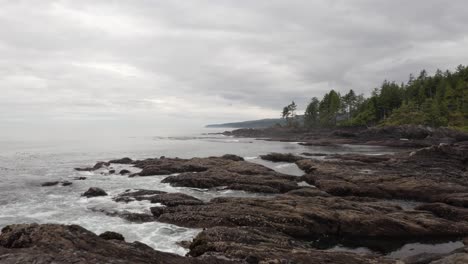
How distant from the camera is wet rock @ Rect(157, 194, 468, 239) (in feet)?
84.3

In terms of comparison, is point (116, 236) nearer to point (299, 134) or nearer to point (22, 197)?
point (22, 197)

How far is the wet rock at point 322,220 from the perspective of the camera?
25.7 meters

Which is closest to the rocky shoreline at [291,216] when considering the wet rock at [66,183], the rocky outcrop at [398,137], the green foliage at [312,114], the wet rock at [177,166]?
the wet rock at [177,166]

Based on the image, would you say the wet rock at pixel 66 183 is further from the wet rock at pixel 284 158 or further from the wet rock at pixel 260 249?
the wet rock at pixel 284 158

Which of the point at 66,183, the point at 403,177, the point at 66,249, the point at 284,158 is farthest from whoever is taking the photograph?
the point at 284,158

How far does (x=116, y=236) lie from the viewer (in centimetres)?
1908

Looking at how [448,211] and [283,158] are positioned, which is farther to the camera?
[283,158]

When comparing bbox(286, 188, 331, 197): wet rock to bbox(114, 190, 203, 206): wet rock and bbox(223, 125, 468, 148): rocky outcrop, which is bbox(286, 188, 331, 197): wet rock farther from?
bbox(223, 125, 468, 148): rocky outcrop

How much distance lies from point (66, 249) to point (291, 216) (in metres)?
17.3

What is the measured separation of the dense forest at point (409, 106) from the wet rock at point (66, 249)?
135m

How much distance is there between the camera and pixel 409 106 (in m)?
145

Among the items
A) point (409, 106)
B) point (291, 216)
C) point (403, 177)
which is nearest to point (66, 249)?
point (291, 216)

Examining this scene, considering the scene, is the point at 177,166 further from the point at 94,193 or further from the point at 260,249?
the point at 260,249

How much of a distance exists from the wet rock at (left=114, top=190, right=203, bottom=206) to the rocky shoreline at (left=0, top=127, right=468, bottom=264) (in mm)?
109
